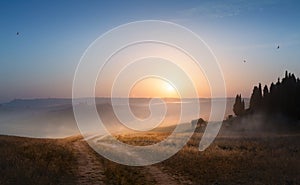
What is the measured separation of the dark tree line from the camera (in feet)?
253

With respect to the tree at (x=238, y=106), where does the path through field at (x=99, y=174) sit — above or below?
below

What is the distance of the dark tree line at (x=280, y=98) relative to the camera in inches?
3036

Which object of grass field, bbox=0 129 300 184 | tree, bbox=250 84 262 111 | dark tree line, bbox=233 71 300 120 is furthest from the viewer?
tree, bbox=250 84 262 111

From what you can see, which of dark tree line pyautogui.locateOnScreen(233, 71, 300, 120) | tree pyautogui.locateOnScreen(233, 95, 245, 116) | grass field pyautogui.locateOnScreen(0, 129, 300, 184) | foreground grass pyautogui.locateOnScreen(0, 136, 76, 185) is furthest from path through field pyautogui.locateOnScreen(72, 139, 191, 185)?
tree pyautogui.locateOnScreen(233, 95, 245, 116)

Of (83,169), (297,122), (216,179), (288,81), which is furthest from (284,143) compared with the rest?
(288,81)

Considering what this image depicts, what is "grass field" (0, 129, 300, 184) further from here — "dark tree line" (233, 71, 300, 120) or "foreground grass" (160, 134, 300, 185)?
"dark tree line" (233, 71, 300, 120)

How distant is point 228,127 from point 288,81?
58.9ft

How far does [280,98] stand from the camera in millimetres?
80562

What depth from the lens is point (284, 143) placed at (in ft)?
139

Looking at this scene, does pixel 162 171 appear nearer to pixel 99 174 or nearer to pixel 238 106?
pixel 99 174

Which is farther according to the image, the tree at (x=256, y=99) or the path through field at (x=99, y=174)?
the tree at (x=256, y=99)

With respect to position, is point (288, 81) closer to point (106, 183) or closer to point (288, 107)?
point (288, 107)

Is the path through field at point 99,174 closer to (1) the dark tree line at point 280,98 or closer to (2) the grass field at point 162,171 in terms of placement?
(2) the grass field at point 162,171

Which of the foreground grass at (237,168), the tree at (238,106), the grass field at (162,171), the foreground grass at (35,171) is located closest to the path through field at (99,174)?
the grass field at (162,171)
